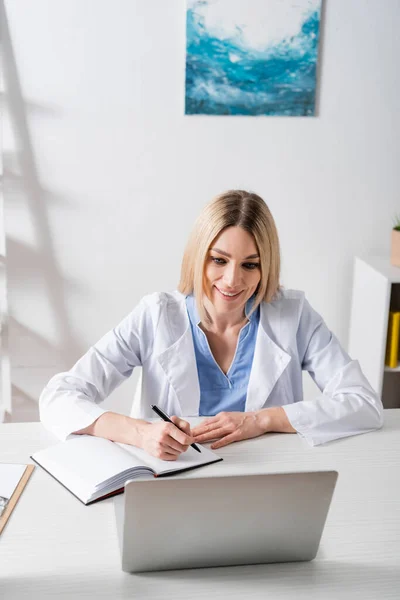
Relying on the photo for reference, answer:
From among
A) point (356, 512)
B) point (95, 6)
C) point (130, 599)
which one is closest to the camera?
point (130, 599)

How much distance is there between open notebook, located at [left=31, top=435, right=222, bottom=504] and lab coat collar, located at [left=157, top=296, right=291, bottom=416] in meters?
0.36

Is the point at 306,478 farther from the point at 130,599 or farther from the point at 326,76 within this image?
the point at 326,76

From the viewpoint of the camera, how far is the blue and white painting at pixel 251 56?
2.78 metres

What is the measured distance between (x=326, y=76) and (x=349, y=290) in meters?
0.94

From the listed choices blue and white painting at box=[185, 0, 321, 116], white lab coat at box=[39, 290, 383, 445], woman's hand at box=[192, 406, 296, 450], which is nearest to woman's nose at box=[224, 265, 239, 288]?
white lab coat at box=[39, 290, 383, 445]

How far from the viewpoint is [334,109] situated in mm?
2961

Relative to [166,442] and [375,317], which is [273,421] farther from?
[375,317]

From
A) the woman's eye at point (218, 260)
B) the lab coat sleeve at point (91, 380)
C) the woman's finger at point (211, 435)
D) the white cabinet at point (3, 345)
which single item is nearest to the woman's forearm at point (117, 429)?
the lab coat sleeve at point (91, 380)

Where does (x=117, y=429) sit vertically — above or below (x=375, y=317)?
above

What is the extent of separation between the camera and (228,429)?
1.53m

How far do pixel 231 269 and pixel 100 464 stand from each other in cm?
65

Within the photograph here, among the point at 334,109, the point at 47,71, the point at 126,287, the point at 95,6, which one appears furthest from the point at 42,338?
the point at 334,109

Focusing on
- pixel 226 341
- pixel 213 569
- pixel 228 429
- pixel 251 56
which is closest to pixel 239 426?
pixel 228 429

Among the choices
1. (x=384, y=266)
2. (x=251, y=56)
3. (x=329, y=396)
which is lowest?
(x=329, y=396)
